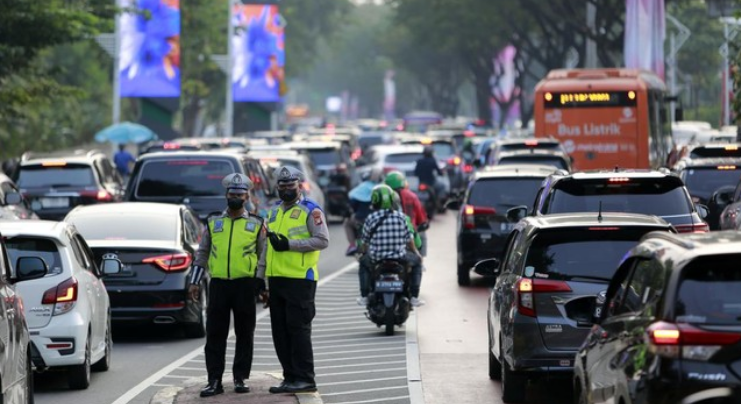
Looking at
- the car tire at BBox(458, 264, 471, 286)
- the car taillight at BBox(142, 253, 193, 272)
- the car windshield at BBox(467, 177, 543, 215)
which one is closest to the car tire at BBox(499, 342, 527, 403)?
the car taillight at BBox(142, 253, 193, 272)

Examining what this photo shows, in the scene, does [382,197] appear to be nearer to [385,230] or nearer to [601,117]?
[385,230]

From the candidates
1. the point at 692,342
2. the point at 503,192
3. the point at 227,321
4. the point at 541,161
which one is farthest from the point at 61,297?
the point at 541,161

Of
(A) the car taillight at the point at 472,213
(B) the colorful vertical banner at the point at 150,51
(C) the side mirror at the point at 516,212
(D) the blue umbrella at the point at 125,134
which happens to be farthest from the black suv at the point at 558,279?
(B) the colorful vertical banner at the point at 150,51

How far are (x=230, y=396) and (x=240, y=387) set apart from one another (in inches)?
8.5

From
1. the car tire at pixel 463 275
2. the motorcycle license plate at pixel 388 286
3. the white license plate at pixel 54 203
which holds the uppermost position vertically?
the white license plate at pixel 54 203

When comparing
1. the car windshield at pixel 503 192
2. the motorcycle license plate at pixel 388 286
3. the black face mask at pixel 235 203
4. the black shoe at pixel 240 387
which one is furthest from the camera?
the car windshield at pixel 503 192

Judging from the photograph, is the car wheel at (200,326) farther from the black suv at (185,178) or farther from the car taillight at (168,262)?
the black suv at (185,178)

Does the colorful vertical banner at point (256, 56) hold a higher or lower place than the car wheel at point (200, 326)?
higher

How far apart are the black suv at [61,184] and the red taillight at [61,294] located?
48.2ft

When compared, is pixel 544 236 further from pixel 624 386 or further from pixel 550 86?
pixel 550 86

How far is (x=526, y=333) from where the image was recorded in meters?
12.6

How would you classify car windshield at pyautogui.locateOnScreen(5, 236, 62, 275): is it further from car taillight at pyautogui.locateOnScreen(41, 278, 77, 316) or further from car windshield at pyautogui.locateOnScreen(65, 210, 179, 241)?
car windshield at pyautogui.locateOnScreen(65, 210, 179, 241)

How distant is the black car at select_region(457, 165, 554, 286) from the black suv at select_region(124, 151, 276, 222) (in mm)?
3226

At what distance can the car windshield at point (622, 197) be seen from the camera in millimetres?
16688
